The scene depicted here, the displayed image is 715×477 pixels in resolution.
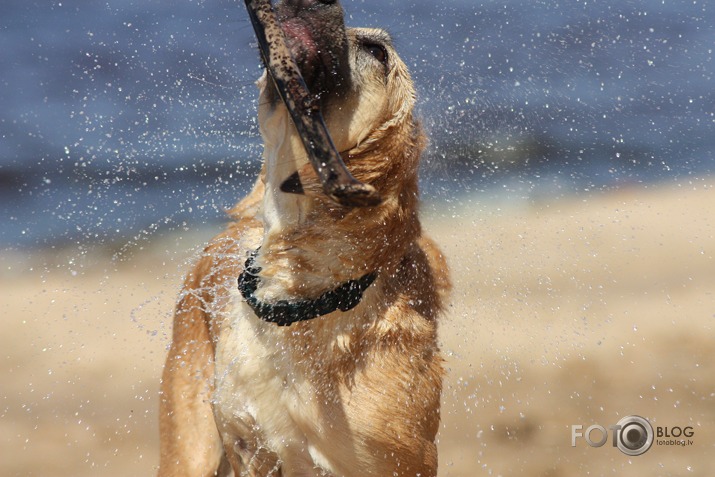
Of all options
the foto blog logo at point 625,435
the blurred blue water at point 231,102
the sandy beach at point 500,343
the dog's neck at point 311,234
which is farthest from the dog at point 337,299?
the foto blog logo at point 625,435

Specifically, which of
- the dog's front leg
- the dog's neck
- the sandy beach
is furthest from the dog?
the sandy beach

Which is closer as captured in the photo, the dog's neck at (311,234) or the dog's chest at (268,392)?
the dog's neck at (311,234)

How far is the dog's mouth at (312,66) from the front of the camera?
2.06m

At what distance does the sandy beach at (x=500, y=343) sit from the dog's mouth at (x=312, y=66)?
4.78ft

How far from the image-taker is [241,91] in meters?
4.84

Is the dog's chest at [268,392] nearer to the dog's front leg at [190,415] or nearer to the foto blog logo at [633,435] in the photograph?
the dog's front leg at [190,415]

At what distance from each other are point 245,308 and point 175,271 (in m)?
3.26

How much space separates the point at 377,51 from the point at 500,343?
2939mm

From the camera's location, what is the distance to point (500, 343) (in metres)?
5.32

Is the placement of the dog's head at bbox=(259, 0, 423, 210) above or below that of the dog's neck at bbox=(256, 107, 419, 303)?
above

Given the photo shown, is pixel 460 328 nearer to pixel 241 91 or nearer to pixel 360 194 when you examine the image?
pixel 241 91

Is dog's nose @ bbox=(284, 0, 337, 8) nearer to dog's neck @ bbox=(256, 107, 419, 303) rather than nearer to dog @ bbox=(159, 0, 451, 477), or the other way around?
dog @ bbox=(159, 0, 451, 477)

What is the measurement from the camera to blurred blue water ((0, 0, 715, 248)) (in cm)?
496

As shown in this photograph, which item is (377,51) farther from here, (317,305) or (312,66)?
(317,305)
